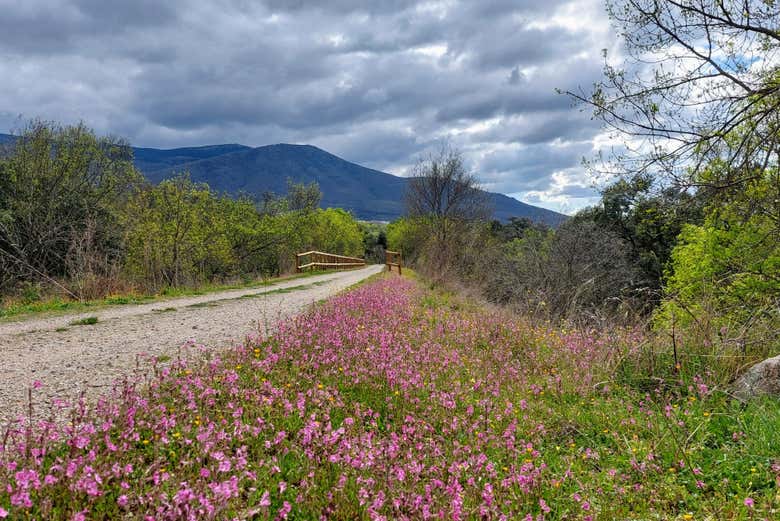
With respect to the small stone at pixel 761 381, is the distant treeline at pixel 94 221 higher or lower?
higher

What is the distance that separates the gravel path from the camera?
4.30 meters

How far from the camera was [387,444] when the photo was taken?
3.79 meters

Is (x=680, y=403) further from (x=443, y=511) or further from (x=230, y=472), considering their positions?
(x=230, y=472)

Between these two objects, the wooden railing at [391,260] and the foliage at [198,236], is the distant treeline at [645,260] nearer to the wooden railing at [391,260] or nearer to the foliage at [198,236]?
the wooden railing at [391,260]

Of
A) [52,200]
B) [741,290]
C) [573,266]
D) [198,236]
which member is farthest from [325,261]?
[741,290]

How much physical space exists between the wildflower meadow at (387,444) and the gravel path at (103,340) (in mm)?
633

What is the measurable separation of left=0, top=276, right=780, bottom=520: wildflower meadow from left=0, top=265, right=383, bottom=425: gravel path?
0.63 m

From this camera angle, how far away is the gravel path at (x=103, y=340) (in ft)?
14.1

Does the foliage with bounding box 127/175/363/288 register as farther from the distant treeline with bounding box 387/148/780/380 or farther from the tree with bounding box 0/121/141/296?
the distant treeline with bounding box 387/148/780/380

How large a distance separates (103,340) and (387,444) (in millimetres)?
5068

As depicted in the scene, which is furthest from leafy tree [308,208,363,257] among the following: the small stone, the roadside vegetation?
the small stone

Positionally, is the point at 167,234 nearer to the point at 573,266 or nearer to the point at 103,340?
the point at 103,340

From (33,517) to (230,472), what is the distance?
1.05 meters

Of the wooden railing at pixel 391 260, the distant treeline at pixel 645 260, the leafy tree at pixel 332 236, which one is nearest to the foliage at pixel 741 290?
the distant treeline at pixel 645 260
